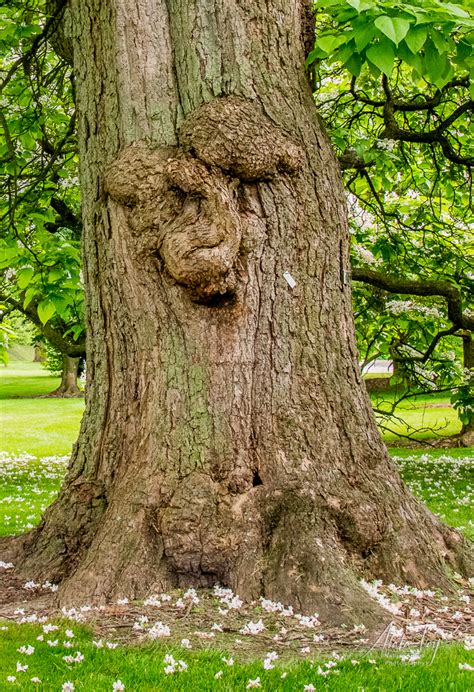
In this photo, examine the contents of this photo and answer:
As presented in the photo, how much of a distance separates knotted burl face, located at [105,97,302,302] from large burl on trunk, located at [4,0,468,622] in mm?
13

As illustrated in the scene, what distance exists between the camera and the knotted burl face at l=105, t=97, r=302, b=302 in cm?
416

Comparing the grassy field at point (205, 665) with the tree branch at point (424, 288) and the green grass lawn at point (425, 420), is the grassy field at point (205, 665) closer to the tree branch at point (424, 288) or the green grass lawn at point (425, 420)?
the tree branch at point (424, 288)

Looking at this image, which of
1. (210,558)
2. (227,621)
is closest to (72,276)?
(210,558)

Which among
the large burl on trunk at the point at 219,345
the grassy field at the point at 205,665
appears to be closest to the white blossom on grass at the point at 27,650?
the grassy field at the point at 205,665

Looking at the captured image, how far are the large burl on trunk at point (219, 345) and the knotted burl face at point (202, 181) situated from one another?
0.04 ft

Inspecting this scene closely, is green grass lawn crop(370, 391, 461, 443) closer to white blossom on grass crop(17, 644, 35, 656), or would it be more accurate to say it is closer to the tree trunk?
white blossom on grass crop(17, 644, 35, 656)

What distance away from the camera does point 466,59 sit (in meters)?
4.07

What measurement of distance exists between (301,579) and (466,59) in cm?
312

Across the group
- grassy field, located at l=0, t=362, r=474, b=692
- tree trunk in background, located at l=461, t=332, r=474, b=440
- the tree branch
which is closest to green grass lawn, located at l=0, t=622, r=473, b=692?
grassy field, located at l=0, t=362, r=474, b=692

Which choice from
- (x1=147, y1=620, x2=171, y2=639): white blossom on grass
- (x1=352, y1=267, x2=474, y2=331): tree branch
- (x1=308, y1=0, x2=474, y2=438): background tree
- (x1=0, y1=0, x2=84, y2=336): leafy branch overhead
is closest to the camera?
(x1=147, y1=620, x2=171, y2=639): white blossom on grass

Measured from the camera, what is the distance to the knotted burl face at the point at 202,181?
4156 mm

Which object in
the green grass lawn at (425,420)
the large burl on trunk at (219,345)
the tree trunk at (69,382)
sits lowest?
the green grass lawn at (425,420)

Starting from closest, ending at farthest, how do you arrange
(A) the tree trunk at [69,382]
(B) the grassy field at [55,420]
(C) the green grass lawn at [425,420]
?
(B) the grassy field at [55,420] < (C) the green grass lawn at [425,420] < (A) the tree trunk at [69,382]

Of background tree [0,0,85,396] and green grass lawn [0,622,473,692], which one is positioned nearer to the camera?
green grass lawn [0,622,473,692]
